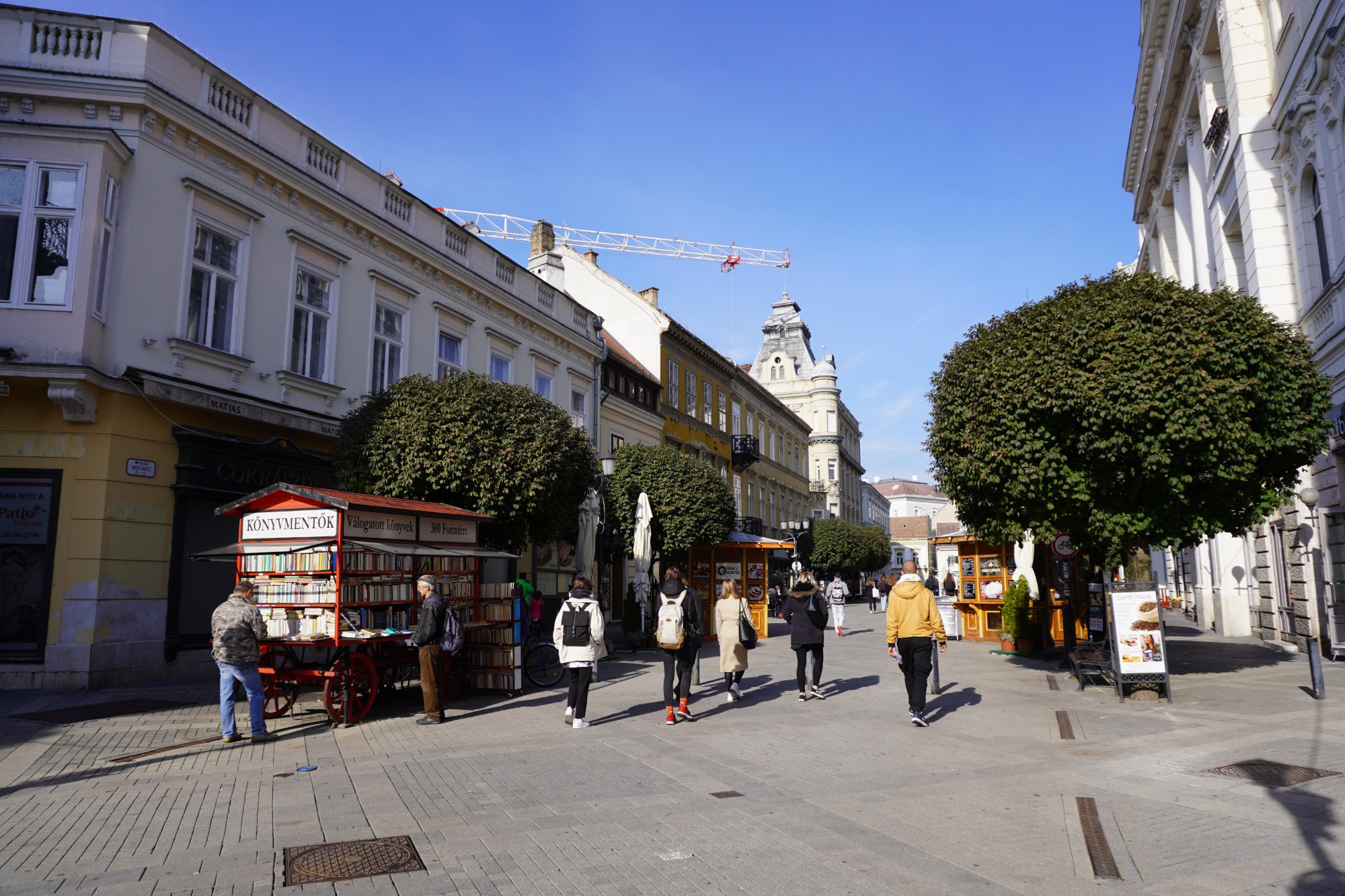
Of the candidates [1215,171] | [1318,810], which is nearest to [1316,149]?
Result: [1215,171]

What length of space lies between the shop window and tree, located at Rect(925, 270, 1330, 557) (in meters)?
12.7

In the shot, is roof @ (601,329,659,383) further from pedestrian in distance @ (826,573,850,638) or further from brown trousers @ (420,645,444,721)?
brown trousers @ (420,645,444,721)

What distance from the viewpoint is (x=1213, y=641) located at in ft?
67.4

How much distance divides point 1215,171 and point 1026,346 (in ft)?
39.8

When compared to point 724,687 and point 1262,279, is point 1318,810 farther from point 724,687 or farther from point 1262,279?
point 1262,279

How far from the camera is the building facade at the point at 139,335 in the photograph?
12.2 m

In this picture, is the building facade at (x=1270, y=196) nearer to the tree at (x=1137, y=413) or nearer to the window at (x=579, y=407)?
the tree at (x=1137, y=413)

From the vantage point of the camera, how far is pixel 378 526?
10.4 meters

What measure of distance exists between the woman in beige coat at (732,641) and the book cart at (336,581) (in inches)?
137

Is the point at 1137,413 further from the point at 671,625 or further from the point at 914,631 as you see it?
the point at 671,625

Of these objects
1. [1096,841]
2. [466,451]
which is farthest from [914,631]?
[466,451]

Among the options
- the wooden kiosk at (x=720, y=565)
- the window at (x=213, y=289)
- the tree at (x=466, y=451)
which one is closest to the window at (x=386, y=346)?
the window at (x=213, y=289)

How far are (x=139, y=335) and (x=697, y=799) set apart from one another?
36.9 feet

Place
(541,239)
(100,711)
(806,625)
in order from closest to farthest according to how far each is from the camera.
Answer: (100,711) → (806,625) → (541,239)
